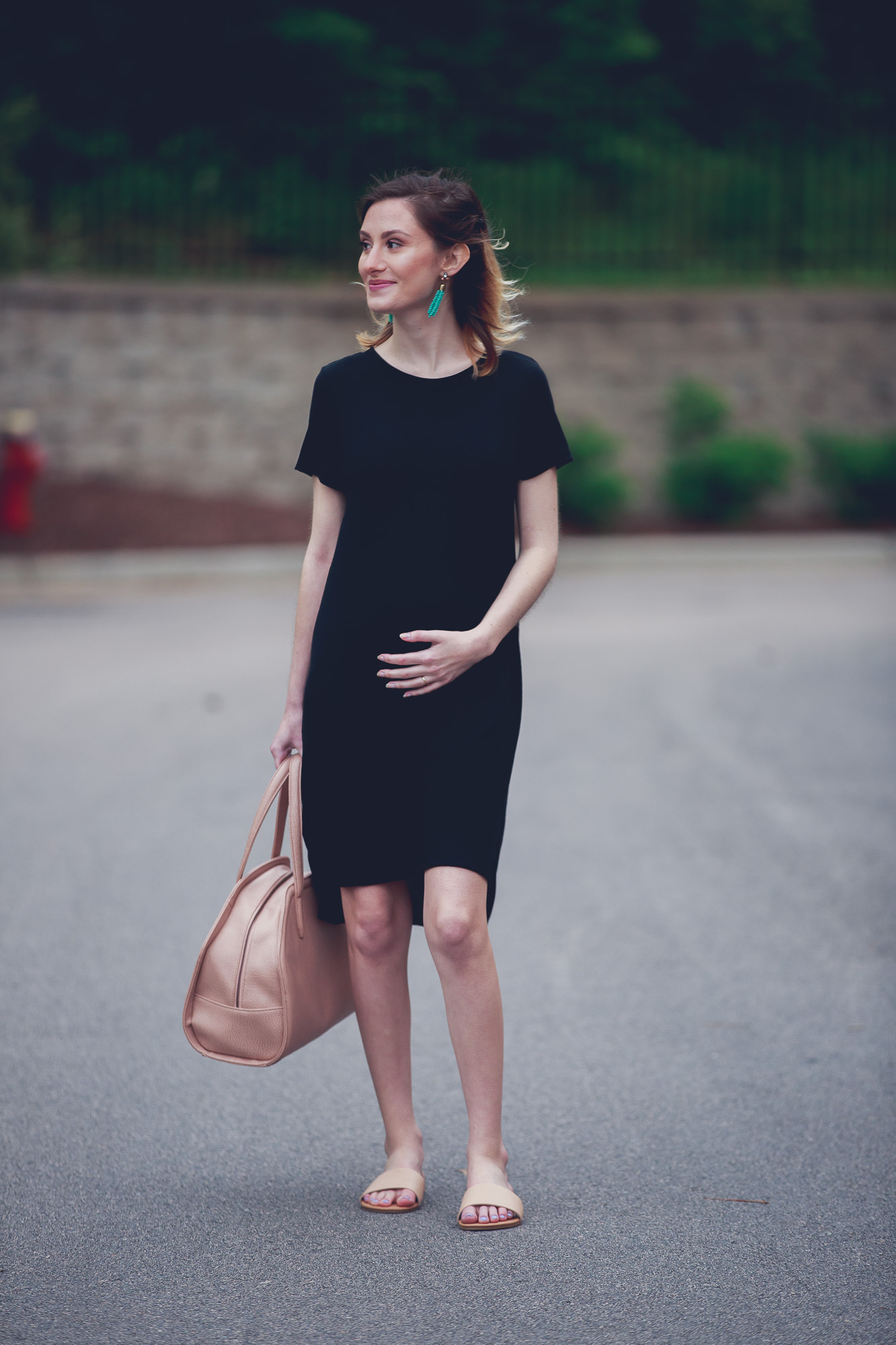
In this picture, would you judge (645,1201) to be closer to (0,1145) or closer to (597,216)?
(0,1145)

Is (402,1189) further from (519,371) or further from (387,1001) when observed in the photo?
(519,371)

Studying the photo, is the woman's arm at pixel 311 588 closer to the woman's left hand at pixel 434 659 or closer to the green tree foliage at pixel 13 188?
the woman's left hand at pixel 434 659

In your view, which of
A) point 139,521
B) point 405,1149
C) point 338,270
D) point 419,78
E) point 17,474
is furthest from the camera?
point 419,78

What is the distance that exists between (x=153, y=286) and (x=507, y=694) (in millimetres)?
14796

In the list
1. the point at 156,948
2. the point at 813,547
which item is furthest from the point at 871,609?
the point at 156,948

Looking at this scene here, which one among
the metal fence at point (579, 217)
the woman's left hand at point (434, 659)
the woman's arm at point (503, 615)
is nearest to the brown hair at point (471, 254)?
the woman's arm at point (503, 615)

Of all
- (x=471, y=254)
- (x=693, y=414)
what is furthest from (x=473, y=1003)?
(x=693, y=414)

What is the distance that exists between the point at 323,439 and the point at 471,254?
1.60ft

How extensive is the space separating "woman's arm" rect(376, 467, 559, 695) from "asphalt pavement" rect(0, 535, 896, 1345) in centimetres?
110

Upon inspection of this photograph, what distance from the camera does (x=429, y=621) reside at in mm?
3020

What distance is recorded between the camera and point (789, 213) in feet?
63.0

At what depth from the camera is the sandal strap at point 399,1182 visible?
312 centimetres

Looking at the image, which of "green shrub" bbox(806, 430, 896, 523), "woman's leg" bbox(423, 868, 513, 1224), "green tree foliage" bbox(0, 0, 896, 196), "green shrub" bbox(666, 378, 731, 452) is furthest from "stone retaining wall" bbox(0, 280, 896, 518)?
"woman's leg" bbox(423, 868, 513, 1224)

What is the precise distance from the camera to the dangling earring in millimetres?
3049
